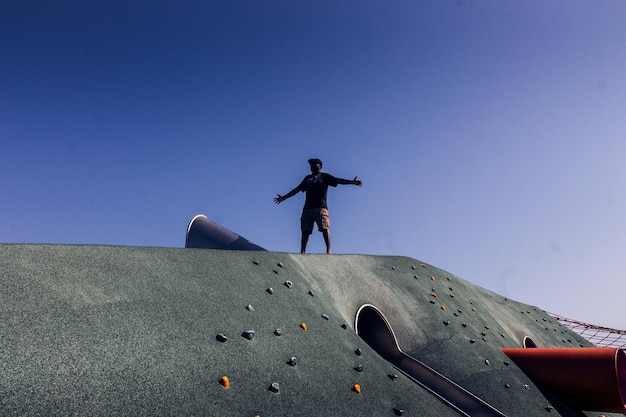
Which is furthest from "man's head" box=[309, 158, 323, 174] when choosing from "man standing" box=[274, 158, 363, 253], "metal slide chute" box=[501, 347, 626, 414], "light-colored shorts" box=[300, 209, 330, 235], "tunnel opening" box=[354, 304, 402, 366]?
"metal slide chute" box=[501, 347, 626, 414]

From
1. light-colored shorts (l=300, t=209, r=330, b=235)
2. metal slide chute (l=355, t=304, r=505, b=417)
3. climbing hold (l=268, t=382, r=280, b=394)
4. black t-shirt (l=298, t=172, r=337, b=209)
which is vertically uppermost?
black t-shirt (l=298, t=172, r=337, b=209)

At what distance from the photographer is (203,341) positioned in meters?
5.10

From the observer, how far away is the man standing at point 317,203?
9836 mm

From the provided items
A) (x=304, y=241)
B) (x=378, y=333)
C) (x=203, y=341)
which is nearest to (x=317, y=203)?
(x=304, y=241)

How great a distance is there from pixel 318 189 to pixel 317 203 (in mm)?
281

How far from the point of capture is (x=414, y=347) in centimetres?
821

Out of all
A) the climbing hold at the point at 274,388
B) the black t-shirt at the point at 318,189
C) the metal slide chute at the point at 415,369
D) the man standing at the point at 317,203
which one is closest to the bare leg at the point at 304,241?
the man standing at the point at 317,203

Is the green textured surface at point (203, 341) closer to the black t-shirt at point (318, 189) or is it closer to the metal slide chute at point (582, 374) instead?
the metal slide chute at point (582, 374)

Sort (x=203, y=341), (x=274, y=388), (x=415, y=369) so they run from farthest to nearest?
(x=415, y=369), (x=203, y=341), (x=274, y=388)

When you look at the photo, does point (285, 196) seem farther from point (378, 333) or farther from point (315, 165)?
point (378, 333)

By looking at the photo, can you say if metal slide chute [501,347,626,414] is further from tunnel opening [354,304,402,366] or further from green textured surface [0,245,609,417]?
tunnel opening [354,304,402,366]

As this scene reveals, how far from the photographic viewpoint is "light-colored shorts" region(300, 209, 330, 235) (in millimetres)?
9828

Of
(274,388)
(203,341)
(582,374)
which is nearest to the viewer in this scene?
(274,388)

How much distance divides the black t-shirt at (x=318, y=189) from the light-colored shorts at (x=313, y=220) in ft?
0.33
